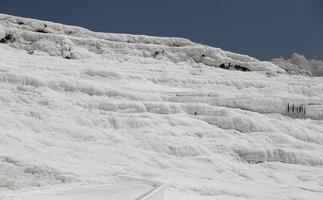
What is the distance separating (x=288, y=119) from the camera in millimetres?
23375

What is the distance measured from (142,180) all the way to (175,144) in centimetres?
526

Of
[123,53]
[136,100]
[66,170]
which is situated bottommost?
[66,170]

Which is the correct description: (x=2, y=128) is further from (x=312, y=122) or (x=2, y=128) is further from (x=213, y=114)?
(x=312, y=122)

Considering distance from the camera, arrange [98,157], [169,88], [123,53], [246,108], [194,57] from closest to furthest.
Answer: [98,157] → [246,108] → [169,88] → [123,53] → [194,57]

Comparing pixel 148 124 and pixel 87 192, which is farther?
pixel 148 124

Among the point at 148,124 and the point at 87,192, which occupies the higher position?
the point at 148,124

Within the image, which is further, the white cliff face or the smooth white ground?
the white cliff face

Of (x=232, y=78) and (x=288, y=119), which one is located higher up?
(x=232, y=78)

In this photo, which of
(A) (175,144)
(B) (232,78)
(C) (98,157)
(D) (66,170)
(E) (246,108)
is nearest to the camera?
(D) (66,170)

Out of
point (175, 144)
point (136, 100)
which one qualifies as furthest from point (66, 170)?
point (136, 100)

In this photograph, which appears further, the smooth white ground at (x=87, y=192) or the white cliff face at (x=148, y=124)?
the white cliff face at (x=148, y=124)

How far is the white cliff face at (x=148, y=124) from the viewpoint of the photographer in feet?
47.6

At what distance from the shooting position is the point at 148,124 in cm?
1897

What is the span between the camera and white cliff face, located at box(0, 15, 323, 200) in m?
14.5
